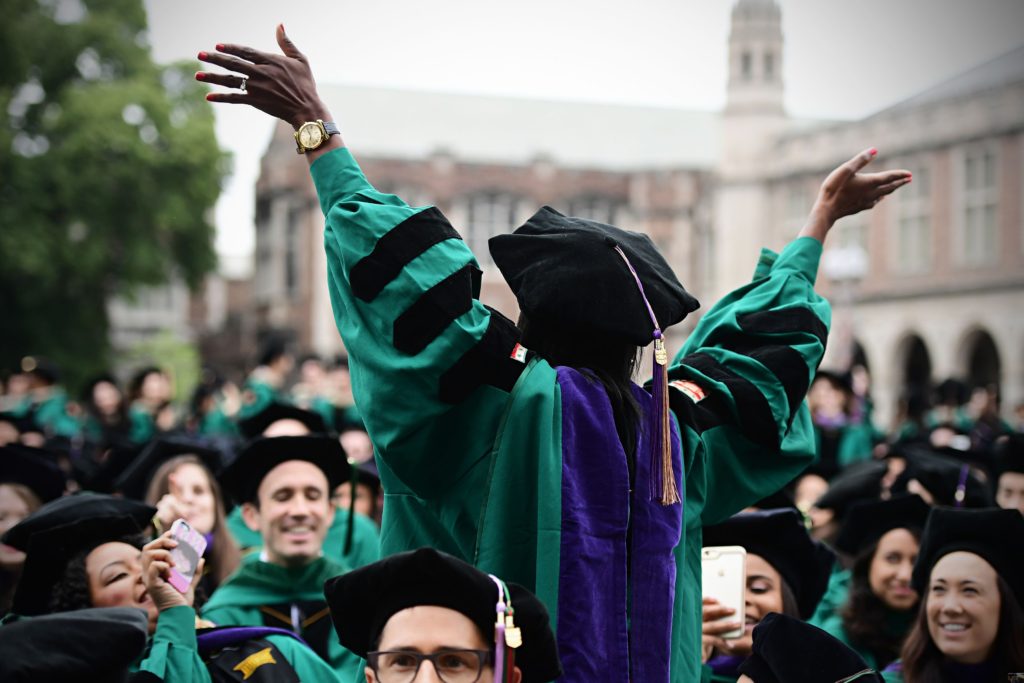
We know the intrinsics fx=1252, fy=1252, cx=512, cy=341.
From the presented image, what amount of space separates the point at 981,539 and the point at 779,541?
696 mm

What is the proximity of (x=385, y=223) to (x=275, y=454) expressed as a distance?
2.76 metres

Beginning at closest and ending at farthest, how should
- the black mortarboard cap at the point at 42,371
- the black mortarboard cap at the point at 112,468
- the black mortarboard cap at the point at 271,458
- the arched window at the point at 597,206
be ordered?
1. the black mortarboard cap at the point at 271,458
2. the black mortarboard cap at the point at 112,468
3. the black mortarboard cap at the point at 42,371
4. the arched window at the point at 597,206

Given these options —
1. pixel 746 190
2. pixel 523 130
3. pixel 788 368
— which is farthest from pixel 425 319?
pixel 523 130

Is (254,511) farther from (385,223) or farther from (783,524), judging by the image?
(385,223)

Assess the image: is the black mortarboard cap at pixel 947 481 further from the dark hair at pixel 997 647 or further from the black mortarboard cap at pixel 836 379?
the black mortarboard cap at pixel 836 379

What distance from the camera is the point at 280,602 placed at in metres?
5.03

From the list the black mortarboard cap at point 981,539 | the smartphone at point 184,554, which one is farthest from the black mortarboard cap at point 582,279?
the black mortarboard cap at point 981,539

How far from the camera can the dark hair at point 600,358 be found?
2.90m

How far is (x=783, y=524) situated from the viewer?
452cm

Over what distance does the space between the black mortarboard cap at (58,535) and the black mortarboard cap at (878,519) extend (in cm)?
302

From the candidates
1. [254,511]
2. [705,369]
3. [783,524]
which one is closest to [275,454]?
[254,511]

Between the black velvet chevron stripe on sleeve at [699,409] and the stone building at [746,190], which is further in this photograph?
the stone building at [746,190]

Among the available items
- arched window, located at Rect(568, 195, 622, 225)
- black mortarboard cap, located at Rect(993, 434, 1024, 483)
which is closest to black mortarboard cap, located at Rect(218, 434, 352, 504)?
black mortarboard cap, located at Rect(993, 434, 1024, 483)

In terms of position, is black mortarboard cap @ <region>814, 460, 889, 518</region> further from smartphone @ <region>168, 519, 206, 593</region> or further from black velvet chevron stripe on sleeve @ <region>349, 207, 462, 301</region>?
black velvet chevron stripe on sleeve @ <region>349, 207, 462, 301</region>
